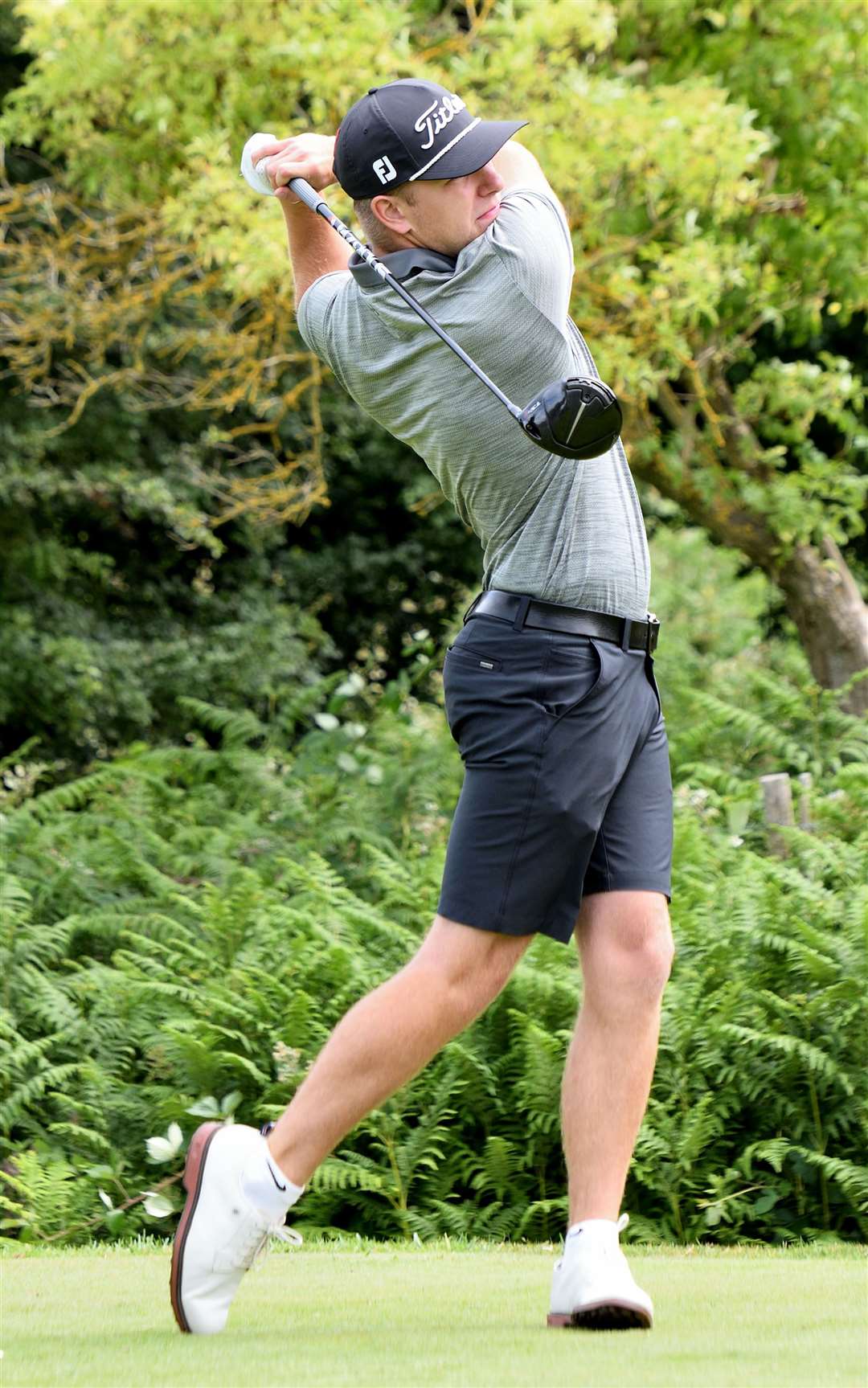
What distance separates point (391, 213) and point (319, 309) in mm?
282

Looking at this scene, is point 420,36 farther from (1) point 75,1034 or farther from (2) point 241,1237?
(2) point 241,1237

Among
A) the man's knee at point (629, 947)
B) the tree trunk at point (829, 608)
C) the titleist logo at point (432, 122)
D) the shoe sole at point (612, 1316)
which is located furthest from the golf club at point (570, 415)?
the tree trunk at point (829, 608)

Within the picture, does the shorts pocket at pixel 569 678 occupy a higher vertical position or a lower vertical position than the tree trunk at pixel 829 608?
higher

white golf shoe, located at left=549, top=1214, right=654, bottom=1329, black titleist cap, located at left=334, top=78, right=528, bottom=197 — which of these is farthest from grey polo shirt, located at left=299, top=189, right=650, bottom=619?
white golf shoe, located at left=549, top=1214, right=654, bottom=1329

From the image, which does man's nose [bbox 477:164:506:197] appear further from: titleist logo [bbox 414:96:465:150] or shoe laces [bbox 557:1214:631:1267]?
shoe laces [bbox 557:1214:631:1267]

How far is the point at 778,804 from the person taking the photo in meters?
7.12

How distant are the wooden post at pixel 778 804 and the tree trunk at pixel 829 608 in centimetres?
360

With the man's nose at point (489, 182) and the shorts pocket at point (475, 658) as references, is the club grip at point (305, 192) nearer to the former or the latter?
the man's nose at point (489, 182)

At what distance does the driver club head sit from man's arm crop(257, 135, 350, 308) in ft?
2.61

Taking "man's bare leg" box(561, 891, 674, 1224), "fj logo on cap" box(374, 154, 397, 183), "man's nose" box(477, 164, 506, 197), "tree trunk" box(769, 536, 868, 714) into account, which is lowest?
"tree trunk" box(769, 536, 868, 714)

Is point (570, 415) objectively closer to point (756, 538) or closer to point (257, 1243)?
point (257, 1243)

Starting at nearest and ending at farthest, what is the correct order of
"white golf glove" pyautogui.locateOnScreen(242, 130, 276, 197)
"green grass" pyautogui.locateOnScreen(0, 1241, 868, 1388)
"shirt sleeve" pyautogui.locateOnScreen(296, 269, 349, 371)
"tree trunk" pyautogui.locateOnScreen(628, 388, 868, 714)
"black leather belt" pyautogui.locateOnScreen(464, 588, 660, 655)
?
1. "green grass" pyautogui.locateOnScreen(0, 1241, 868, 1388)
2. "black leather belt" pyautogui.locateOnScreen(464, 588, 660, 655)
3. "shirt sleeve" pyautogui.locateOnScreen(296, 269, 349, 371)
4. "white golf glove" pyautogui.locateOnScreen(242, 130, 276, 197)
5. "tree trunk" pyautogui.locateOnScreen(628, 388, 868, 714)

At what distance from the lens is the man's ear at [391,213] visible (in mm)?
3092

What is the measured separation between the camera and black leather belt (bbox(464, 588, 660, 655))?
3.07 m
